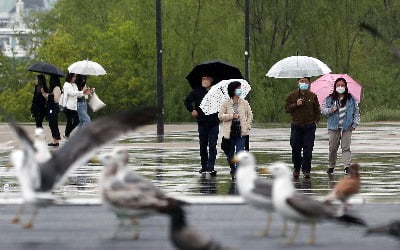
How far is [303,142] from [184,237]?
13.1 metres

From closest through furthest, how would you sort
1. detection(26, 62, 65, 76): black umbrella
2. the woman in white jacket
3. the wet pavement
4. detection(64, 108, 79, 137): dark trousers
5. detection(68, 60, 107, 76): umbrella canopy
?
1. the wet pavement
2. the woman in white jacket
3. detection(64, 108, 79, 137): dark trousers
4. detection(26, 62, 65, 76): black umbrella
5. detection(68, 60, 107, 76): umbrella canopy

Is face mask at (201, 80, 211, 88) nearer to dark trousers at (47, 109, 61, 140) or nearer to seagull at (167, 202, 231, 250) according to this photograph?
dark trousers at (47, 109, 61, 140)

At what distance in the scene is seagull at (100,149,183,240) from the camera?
11.0 m

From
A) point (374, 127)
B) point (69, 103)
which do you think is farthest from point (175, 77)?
point (69, 103)

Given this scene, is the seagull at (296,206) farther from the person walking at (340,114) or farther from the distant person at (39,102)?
Answer: the distant person at (39,102)

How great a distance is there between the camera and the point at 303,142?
23281mm

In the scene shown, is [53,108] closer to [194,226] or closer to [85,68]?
[85,68]

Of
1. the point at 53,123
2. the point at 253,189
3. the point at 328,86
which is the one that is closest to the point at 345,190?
the point at 253,189

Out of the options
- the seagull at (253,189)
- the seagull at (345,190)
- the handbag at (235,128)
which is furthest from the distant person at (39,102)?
the seagull at (253,189)

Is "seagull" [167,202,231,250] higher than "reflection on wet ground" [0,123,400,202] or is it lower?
higher

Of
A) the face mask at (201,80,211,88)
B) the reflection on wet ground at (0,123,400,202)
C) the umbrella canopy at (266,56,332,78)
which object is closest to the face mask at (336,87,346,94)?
the reflection on wet ground at (0,123,400,202)

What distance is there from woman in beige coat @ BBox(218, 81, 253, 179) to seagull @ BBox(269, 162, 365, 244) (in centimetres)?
1118

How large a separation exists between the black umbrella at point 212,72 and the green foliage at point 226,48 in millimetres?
28184

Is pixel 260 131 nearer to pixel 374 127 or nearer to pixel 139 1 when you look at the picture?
pixel 374 127
